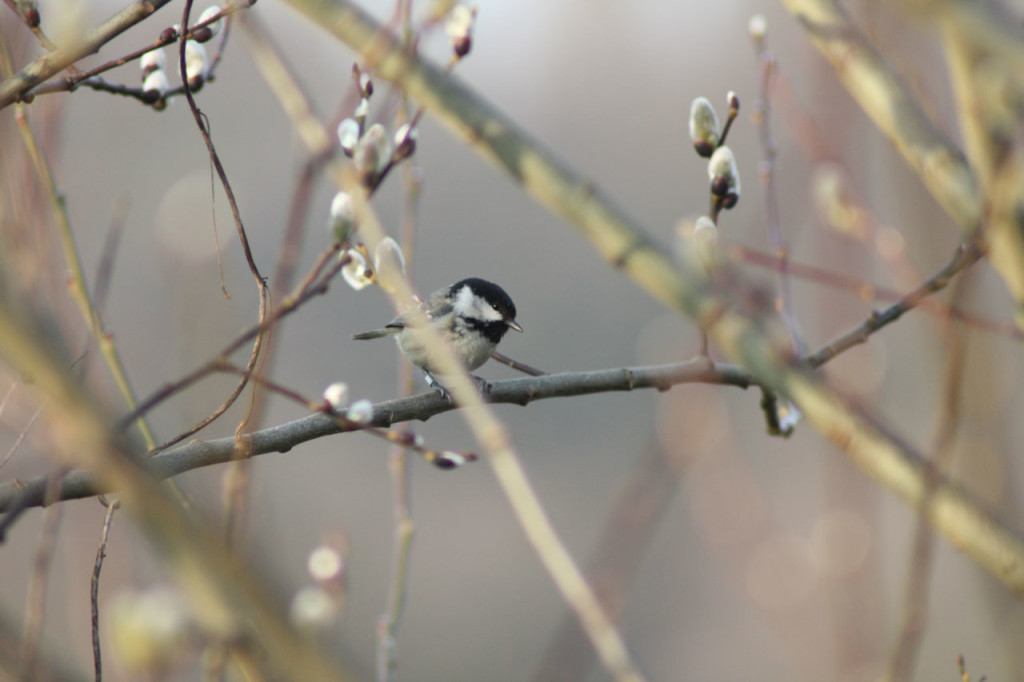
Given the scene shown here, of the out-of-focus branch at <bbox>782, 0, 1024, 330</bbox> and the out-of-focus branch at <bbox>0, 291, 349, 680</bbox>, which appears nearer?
the out-of-focus branch at <bbox>0, 291, 349, 680</bbox>

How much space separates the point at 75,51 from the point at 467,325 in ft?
6.34

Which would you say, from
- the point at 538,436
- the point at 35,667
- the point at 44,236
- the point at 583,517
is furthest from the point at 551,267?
the point at 35,667

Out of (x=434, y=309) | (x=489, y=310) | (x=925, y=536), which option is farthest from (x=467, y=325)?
(x=925, y=536)

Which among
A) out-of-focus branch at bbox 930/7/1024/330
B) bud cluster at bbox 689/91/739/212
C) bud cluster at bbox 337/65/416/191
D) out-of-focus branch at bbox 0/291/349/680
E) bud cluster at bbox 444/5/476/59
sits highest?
bud cluster at bbox 444/5/476/59

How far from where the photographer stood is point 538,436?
32.9 ft

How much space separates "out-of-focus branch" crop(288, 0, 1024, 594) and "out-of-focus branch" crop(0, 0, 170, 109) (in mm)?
490

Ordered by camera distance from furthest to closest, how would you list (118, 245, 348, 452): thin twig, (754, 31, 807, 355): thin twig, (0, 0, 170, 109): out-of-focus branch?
(754, 31, 807, 355): thin twig, (0, 0, 170, 109): out-of-focus branch, (118, 245, 348, 452): thin twig

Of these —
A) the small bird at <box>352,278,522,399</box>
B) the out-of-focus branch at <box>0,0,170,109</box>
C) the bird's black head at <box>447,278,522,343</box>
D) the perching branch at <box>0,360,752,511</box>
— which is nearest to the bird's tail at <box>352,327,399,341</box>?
the small bird at <box>352,278,522,399</box>

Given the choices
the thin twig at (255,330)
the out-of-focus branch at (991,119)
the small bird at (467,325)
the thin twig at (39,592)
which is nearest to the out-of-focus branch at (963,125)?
the out-of-focus branch at (991,119)

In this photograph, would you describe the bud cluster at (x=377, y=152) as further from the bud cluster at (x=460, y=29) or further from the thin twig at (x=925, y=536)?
the thin twig at (x=925, y=536)

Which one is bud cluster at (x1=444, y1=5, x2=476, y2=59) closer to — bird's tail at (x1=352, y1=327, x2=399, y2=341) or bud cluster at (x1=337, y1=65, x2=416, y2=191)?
bud cluster at (x1=337, y1=65, x2=416, y2=191)

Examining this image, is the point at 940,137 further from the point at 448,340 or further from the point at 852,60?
the point at 448,340

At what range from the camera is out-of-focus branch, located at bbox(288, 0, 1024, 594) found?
112 centimetres

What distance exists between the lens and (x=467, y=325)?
11.0ft
